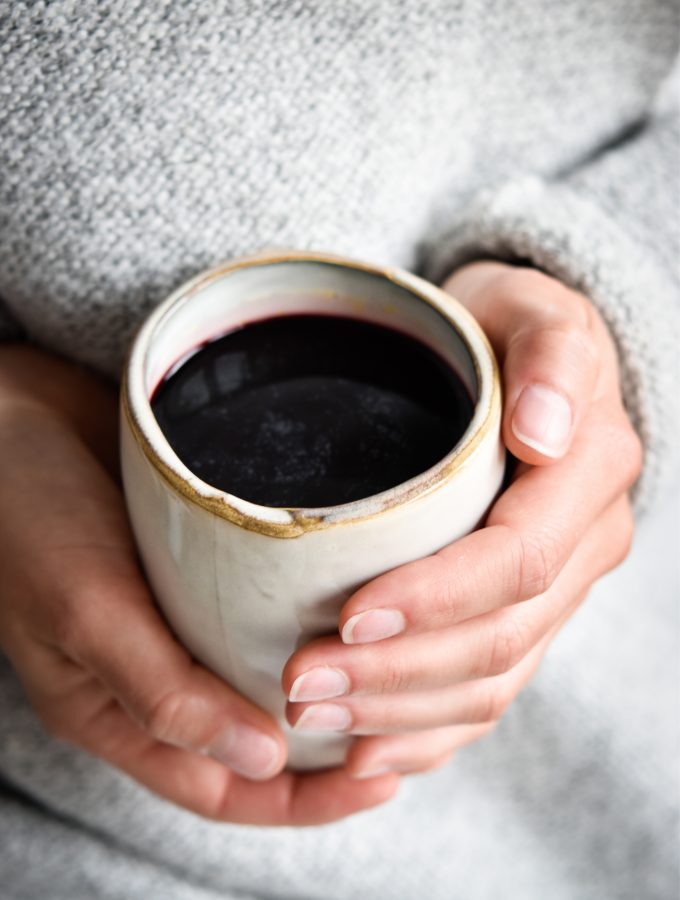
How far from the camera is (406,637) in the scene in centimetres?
46

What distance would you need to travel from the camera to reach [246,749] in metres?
0.52

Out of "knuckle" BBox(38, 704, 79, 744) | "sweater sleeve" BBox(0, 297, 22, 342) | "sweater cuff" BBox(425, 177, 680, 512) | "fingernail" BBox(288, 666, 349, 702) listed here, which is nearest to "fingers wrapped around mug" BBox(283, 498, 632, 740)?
"fingernail" BBox(288, 666, 349, 702)

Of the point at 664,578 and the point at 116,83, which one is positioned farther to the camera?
the point at 664,578

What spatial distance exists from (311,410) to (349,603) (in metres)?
0.13

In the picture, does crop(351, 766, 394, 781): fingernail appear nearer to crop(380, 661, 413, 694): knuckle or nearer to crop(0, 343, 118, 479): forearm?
crop(380, 661, 413, 694): knuckle

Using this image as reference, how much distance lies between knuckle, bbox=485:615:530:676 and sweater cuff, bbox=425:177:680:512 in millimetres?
A: 210

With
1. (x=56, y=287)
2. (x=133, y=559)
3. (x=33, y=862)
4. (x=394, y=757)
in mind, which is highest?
(x=56, y=287)

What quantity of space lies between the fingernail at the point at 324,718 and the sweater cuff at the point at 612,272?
0.99 feet

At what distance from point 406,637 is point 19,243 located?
340mm

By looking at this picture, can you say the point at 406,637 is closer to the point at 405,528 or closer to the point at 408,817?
the point at 405,528

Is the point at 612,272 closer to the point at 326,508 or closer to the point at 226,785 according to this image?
the point at 326,508

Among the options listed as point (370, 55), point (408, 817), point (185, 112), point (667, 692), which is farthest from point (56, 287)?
point (667, 692)

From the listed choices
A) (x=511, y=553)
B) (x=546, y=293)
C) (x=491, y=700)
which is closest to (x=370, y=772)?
(x=491, y=700)

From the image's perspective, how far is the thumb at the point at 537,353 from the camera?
47 centimetres
